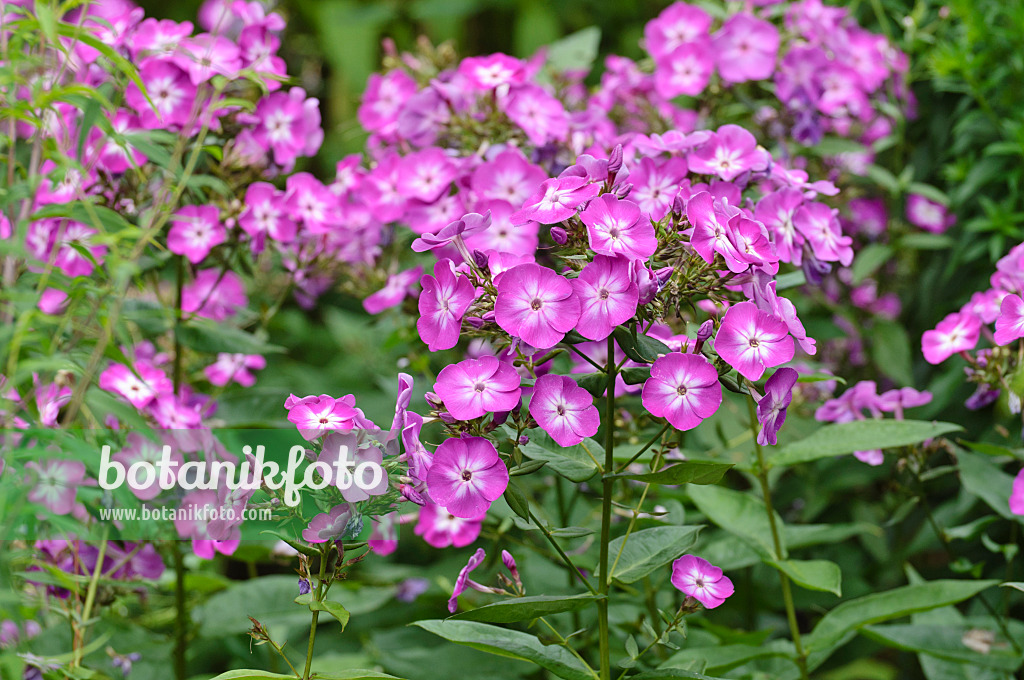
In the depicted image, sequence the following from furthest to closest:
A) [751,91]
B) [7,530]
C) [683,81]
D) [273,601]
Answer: [751,91]
[683,81]
[273,601]
[7,530]

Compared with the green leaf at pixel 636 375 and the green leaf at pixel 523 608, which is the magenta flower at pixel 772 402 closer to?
the green leaf at pixel 636 375

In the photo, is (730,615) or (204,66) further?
(730,615)

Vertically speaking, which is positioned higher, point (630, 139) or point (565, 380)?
point (630, 139)

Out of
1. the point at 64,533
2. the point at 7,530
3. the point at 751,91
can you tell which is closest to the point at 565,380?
the point at 7,530

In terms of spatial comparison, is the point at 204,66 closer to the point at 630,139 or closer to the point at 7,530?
the point at 630,139

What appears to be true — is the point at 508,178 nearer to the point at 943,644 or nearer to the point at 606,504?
the point at 606,504
